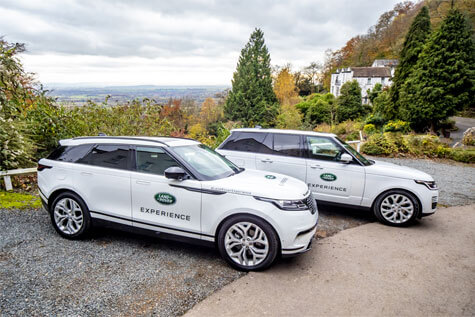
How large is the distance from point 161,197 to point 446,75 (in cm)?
2249

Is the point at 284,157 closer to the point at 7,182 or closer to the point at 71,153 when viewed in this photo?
the point at 71,153

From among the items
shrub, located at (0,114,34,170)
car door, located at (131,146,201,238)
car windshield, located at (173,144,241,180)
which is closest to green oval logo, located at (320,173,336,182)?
car windshield, located at (173,144,241,180)

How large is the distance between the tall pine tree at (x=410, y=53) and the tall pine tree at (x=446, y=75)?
2.99m

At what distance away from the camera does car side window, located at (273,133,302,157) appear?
19.8 ft

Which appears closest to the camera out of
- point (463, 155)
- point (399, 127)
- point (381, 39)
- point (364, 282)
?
point (364, 282)

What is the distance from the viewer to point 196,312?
2756 mm

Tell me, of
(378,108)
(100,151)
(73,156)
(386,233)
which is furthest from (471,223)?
(378,108)

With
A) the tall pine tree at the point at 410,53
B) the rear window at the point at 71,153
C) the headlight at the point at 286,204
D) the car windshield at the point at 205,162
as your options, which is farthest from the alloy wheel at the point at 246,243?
the tall pine tree at the point at 410,53

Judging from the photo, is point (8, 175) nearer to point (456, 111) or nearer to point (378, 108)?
point (456, 111)

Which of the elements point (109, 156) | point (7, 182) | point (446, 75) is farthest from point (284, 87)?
point (109, 156)

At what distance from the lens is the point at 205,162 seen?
425 centimetres

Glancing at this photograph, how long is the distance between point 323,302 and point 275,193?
1304 millimetres

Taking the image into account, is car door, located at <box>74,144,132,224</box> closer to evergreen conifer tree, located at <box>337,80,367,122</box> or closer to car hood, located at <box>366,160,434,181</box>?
car hood, located at <box>366,160,434,181</box>

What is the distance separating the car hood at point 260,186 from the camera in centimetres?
349
